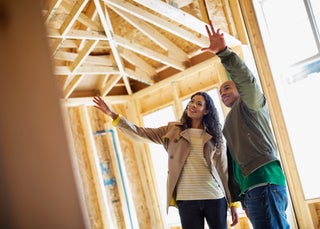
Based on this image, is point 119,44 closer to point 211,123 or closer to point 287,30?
point 287,30

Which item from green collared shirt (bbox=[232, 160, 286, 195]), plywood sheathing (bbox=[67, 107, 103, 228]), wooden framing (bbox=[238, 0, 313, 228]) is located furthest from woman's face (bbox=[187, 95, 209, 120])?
plywood sheathing (bbox=[67, 107, 103, 228])

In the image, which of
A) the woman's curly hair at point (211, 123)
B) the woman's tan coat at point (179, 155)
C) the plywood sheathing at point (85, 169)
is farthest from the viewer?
the plywood sheathing at point (85, 169)

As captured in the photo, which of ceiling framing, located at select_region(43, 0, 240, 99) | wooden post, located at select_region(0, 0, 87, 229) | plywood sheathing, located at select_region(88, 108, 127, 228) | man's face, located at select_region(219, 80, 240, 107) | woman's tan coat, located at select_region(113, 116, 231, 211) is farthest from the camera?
plywood sheathing, located at select_region(88, 108, 127, 228)

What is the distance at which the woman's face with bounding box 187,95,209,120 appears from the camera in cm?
270

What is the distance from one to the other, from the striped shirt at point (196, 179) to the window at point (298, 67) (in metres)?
1.79

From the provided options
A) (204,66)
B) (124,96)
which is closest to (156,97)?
(124,96)

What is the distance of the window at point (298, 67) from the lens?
3.97m

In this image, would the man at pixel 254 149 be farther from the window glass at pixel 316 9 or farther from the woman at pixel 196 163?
the window glass at pixel 316 9

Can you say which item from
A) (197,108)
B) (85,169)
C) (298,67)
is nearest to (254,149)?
(197,108)

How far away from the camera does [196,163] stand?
2604 mm

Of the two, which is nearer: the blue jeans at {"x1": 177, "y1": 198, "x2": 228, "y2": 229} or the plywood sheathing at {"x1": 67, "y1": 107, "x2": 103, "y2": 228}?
the blue jeans at {"x1": 177, "y1": 198, "x2": 228, "y2": 229}

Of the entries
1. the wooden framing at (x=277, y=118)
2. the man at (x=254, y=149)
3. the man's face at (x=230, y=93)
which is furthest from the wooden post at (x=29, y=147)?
the wooden framing at (x=277, y=118)

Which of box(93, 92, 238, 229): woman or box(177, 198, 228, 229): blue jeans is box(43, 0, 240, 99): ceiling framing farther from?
box(177, 198, 228, 229): blue jeans

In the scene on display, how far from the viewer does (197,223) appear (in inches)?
96.6
